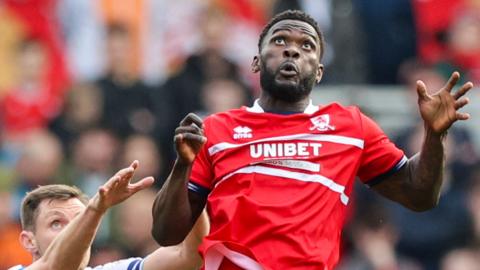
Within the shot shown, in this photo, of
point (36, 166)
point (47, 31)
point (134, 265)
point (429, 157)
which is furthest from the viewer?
point (47, 31)

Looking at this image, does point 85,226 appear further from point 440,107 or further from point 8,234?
point 8,234

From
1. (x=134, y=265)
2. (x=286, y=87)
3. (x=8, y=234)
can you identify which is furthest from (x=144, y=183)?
(x=8, y=234)

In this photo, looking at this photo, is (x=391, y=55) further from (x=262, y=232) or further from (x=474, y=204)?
(x=262, y=232)

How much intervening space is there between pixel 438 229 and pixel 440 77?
1.48m

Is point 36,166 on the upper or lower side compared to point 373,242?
upper

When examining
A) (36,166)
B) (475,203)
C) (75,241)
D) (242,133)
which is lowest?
(475,203)

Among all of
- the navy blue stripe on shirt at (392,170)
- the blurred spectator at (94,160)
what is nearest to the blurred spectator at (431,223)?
the blurred spectator at (94,160)

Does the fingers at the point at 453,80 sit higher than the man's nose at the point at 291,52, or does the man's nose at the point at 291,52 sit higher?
the man's nose at the point at 291,52

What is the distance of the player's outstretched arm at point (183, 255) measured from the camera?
8945mm

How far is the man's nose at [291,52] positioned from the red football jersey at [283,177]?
0.29 m

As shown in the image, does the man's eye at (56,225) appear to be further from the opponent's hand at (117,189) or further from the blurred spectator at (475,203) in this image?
the blurred spectator at (475,203)

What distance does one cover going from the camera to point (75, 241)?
8789 mm

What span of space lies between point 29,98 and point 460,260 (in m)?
4.12

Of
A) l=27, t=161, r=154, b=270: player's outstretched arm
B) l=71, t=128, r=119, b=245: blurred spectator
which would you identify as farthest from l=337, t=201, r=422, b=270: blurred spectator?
l=27, t=161, r=154, b=270: player's outstretched arm
